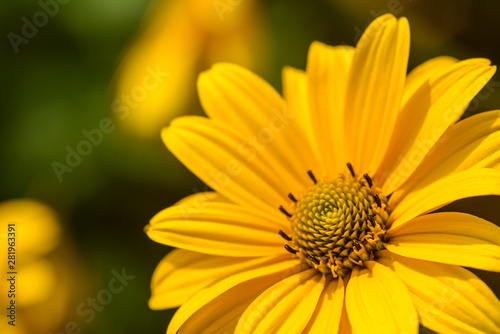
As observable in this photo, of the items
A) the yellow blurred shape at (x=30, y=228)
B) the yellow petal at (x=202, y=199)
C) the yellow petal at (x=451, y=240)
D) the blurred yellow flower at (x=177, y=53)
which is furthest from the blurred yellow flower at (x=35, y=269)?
the yellow petal at (x=451, y=240)

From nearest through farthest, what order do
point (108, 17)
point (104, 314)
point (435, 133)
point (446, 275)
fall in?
1. point (446, 275)
2. point (435, 133)
3. point (104, 314)
4. point (108, 17)

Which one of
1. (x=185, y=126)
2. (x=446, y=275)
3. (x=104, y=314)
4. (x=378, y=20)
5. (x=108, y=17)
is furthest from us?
(x=108, y=17)

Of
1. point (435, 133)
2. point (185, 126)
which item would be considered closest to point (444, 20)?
point (435, 133)

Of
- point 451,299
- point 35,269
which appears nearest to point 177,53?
point 35,269

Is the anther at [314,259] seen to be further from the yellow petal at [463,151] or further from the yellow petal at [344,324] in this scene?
the yellow petal at [463,151]

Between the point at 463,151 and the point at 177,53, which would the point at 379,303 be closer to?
the point at 463,151

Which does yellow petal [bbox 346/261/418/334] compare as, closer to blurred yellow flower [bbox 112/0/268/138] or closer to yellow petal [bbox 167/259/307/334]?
yellow petal [bbox 167/259/307/334]

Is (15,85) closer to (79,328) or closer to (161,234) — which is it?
(79,328)
